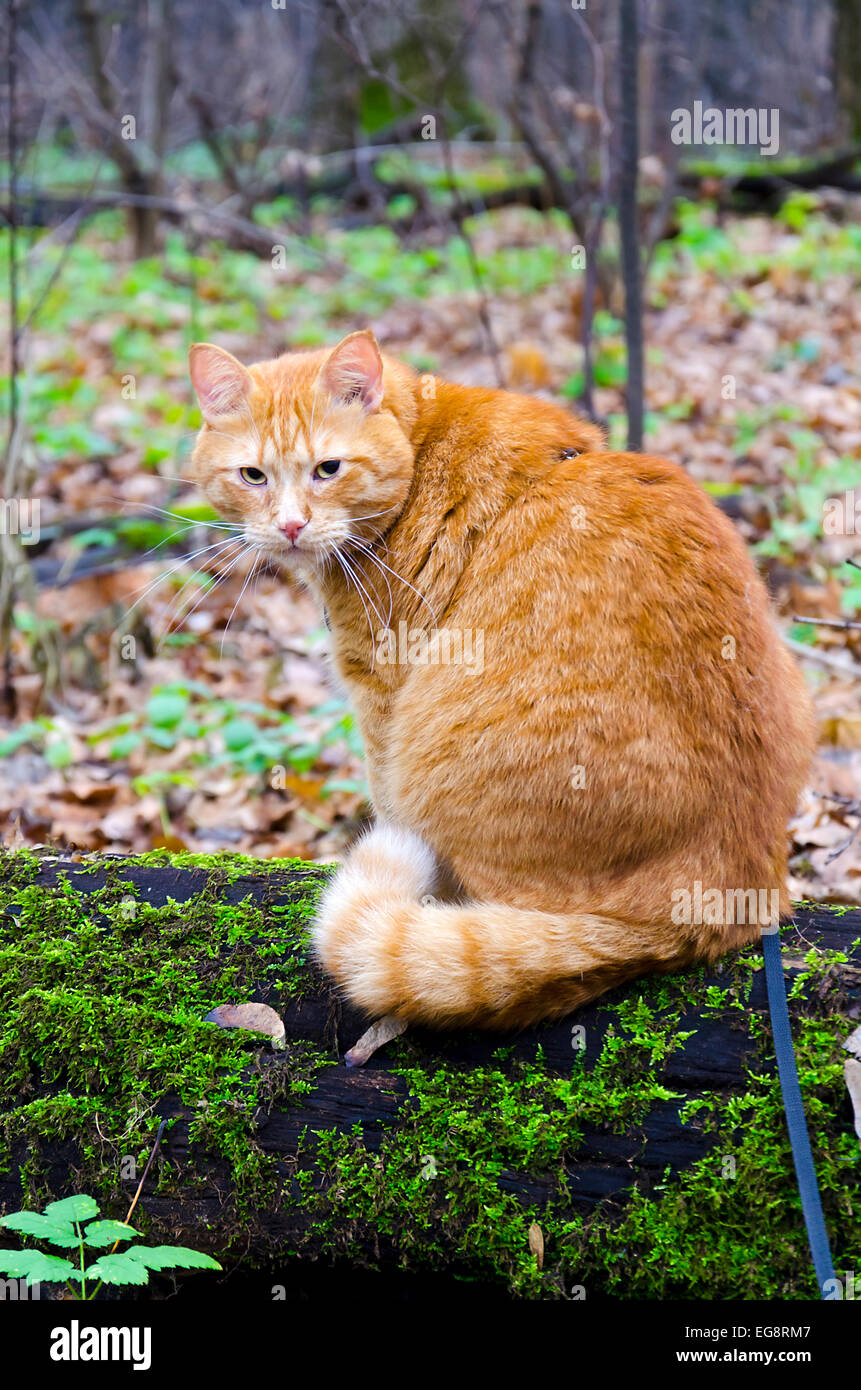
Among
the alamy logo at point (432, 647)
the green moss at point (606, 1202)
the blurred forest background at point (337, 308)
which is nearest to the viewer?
the green moss at point (606, 1202)

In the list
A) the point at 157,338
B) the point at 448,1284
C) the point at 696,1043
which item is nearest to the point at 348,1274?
the point at 448,1284

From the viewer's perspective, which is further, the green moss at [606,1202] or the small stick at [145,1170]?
the small stick at [145,1170]

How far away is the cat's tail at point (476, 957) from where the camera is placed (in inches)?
84.9

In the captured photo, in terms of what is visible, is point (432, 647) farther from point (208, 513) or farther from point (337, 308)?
point (337, 308)

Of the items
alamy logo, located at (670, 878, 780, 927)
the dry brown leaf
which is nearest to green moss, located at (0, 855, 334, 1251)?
the dry brown leaf

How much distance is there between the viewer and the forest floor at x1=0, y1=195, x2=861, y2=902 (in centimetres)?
416

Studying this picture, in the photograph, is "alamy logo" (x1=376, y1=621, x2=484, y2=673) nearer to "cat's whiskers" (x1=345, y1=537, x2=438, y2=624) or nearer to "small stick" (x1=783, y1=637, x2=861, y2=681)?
"cat's whiskers" (x1=345, y1=537, x2=438, y2=624)

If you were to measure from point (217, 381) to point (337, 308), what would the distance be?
6700 mm

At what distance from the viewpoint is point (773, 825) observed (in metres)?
2.36

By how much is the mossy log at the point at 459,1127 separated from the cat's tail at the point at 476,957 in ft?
0.25

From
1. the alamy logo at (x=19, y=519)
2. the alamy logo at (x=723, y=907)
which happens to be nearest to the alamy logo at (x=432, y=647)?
the alamy logo at (x=723, y=907)

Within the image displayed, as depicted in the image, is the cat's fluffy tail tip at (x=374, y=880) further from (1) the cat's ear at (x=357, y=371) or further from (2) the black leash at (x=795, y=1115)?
(1) the cat's ear at (x=357, y=371)

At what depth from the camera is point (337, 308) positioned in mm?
9125

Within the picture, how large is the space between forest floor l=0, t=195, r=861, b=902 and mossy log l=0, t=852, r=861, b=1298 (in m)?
1.08
